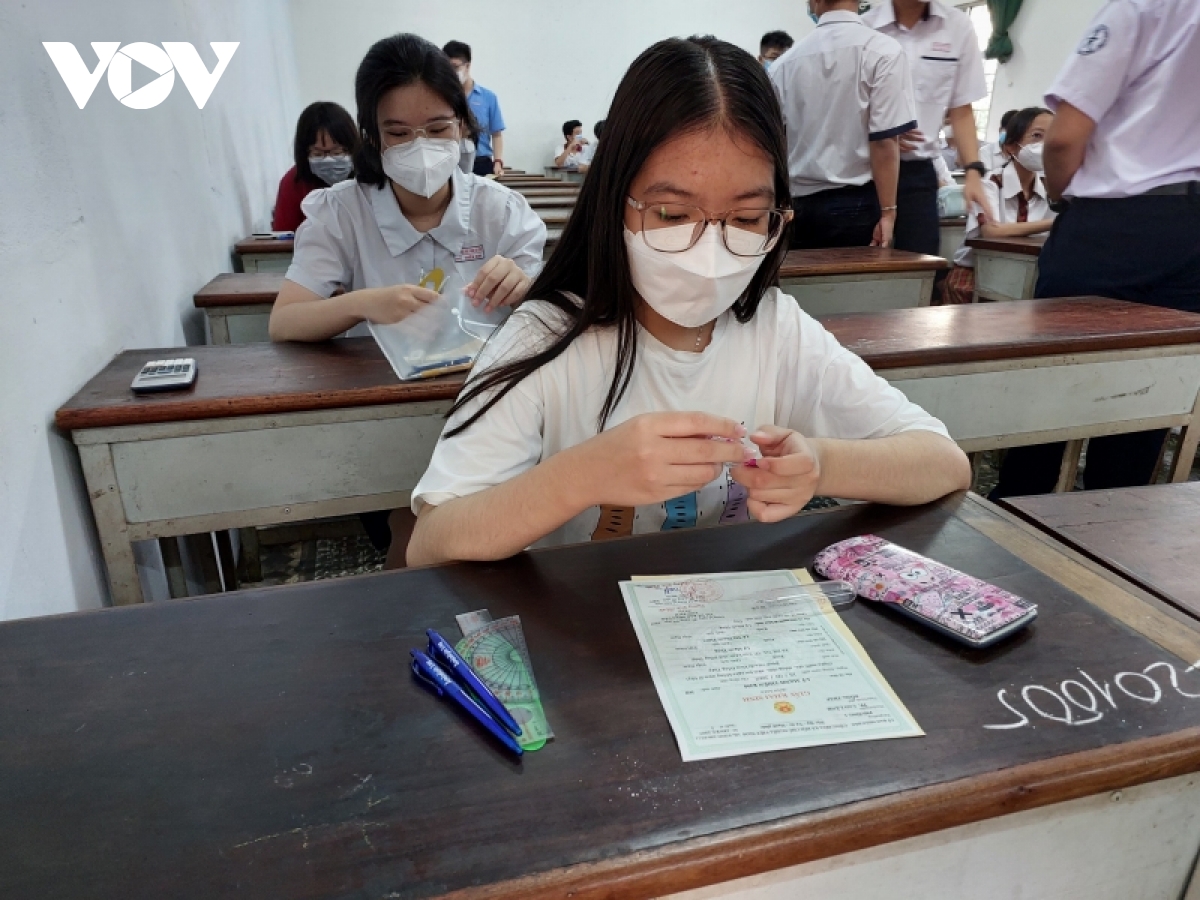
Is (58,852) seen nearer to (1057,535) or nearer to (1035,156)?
(1057,535)

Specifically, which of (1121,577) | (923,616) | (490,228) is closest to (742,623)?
(923,616)

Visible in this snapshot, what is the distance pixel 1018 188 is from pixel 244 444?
13.5 ft

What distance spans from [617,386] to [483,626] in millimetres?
428

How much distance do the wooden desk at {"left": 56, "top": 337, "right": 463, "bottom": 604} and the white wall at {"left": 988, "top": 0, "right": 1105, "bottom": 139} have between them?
8119 millimetres

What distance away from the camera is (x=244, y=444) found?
4.13ft

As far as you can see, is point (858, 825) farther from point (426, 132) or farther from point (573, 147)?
point (573, 147)

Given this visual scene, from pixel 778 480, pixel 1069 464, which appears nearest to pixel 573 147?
pixel 1069 464

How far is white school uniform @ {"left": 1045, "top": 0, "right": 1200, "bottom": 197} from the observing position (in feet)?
5.12

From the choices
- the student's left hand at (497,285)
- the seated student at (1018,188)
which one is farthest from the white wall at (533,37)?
the student's left hand at (497,285)

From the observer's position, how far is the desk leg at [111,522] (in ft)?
3.85

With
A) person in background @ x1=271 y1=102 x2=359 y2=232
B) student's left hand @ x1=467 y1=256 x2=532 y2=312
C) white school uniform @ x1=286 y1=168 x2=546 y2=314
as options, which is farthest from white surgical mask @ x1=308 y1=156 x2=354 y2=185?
student's left hand @ x1=467 y1=256 x2=532 y2=312

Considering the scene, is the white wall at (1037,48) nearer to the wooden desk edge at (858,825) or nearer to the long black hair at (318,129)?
the long black hair at (318,129)

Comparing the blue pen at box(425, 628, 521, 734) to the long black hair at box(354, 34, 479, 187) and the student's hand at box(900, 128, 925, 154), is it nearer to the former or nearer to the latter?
the long black hair at box(354, 34, 479, 187)

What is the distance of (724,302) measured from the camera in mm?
968
